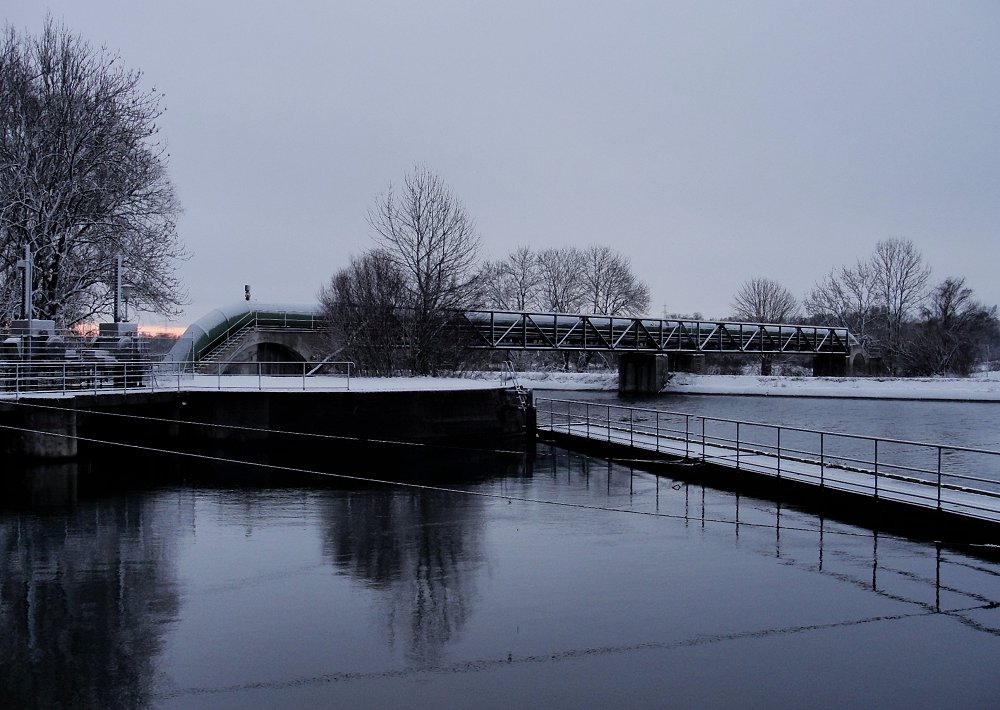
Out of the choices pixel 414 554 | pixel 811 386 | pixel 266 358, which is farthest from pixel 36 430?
pixel 811 386

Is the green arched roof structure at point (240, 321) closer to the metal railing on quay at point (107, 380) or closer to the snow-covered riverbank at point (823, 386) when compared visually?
the metal railing on quay at point (107, 380)

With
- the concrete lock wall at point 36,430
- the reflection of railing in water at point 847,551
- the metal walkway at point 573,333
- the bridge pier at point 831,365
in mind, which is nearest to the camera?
the reflection of railing in water at point 847,551

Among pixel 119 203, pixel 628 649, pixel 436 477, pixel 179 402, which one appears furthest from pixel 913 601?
pixel 119 203

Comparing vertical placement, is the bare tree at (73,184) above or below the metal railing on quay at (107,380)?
above

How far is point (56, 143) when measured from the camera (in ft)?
108

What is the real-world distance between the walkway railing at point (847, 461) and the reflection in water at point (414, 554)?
6329 millimetres

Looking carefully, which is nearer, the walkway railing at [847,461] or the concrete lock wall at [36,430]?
the walkway railing at [847,461]

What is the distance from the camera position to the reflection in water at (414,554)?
9.88 meters

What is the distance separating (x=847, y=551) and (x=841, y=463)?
12562mm

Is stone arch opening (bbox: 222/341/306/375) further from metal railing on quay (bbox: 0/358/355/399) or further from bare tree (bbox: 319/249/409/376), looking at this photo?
metal railing on quay (bbox: 0/358/355/399)

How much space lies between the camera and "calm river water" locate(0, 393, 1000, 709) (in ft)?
26.7

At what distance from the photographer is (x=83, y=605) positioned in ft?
34.2

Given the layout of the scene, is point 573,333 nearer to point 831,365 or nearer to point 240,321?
point 831,365

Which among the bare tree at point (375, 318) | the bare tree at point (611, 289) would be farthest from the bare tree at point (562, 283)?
the bare tree at point (375, 318)
